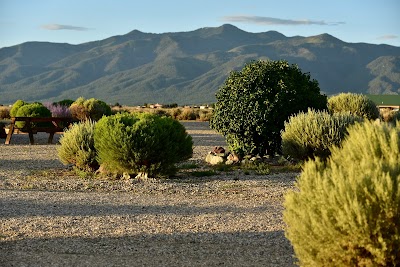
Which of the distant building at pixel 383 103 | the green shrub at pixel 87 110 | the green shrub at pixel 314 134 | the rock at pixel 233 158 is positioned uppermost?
the green shrub at pixel 87 110

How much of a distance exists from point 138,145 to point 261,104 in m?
3.96

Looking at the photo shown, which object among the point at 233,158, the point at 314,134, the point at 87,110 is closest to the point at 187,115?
the point at 87,110

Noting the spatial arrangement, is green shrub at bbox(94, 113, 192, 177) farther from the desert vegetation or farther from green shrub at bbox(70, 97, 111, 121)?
green shrub at bbox(70, 97, 111, 121)

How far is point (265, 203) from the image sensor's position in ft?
37.1

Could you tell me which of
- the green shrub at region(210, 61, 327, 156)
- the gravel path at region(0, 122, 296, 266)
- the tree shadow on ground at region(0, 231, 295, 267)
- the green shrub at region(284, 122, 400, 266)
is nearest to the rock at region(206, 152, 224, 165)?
the green shrub at region(210, 61, 327, 156)

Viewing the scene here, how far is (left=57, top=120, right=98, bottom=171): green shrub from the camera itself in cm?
1537

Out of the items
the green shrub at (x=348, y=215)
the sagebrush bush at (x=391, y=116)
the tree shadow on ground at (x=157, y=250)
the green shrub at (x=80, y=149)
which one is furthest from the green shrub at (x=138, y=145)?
the sagebrush bush at (x=391, y=116)

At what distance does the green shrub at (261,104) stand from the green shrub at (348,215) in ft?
36.3

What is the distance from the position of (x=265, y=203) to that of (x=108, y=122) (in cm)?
462

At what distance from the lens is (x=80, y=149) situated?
1552 cm

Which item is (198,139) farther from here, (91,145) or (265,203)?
(265,203)

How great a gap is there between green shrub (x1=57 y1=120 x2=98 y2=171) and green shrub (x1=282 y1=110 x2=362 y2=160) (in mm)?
4221

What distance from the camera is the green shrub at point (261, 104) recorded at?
16.7m

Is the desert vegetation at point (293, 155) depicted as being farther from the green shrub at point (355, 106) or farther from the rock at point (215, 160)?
the green shrub at point (355, 106)
